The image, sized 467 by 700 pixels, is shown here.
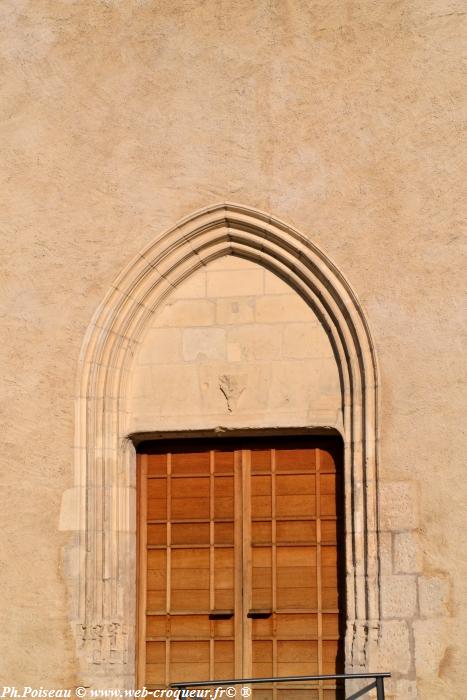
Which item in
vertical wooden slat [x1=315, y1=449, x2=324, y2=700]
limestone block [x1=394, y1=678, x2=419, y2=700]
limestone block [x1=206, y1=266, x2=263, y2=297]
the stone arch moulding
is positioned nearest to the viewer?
limestone block [x1=394, y1=678, x2=419, y2=700]

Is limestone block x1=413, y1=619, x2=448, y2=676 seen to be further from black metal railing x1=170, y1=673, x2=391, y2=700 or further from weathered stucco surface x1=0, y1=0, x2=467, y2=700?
black metal railing x1=170, y1=673, x2=391, y2=700

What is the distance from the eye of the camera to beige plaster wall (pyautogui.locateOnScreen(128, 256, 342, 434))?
748 centimetres

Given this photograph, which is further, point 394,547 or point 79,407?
point 79,407

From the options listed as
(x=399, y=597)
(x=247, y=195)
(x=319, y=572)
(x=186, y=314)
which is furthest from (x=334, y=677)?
(x=247, y=195)

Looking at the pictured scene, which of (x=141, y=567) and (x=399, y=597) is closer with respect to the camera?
(x=399, y=597)

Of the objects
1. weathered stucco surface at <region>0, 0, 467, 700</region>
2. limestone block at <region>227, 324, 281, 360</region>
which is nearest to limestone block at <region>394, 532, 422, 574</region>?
weathered stucco surface at <region>0, 0, 467, 700</region>

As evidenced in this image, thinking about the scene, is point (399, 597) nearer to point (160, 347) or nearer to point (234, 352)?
point (234, 352)

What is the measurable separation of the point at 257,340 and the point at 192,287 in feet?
1.81

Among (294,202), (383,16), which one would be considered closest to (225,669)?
(294,202)

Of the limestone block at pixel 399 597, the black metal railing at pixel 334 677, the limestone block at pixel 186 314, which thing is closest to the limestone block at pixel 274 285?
the limestone block at pixel 186 314

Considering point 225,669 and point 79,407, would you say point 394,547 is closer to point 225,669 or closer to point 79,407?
point 225,669

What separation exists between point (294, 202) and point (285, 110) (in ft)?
1.89

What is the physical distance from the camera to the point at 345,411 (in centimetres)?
734

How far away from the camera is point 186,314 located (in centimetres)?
777
